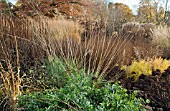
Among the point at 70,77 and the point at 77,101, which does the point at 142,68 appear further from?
the point at 77,101

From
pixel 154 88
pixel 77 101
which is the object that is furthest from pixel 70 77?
pixel 154 88

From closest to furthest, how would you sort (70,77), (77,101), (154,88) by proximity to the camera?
(77,101) < (70,77) < (154,88)

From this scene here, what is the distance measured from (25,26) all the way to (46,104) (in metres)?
3.42

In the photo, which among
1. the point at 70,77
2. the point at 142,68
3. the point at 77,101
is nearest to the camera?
the point at 77,101

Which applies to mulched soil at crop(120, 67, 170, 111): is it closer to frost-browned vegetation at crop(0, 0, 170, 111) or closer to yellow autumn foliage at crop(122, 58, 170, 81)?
frost-browned vegetation at crop(0, 0, 170, 111)

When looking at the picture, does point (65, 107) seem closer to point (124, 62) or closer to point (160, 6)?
point (124, 62)

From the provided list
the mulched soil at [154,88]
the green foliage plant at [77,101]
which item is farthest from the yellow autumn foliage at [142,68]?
the green foliage plant at [77,101]

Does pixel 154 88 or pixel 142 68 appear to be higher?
pixel 142 68

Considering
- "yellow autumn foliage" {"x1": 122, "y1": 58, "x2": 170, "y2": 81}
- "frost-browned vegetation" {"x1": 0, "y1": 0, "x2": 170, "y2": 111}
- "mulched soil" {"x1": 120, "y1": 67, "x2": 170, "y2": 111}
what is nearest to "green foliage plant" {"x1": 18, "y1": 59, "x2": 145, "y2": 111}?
"frost-browned vegetation" {"x1": 0, "y1": 0, "x2": 170, "y2": 111}

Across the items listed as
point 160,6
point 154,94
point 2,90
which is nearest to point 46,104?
point 2,90

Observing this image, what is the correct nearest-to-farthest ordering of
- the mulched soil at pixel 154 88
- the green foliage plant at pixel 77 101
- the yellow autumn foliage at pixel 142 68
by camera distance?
the green foliage plant at pixel 77 101, the mulched soil at pixel 154 88, the yellow autumn foliage at pixel 142 68

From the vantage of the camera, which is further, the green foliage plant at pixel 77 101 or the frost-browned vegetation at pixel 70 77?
the frost-browned vegetation at pixel 70 77

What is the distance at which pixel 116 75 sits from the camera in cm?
526

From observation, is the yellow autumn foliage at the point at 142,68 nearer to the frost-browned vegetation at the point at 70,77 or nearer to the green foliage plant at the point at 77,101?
the frost-browned vegetation at the point at 70,77
